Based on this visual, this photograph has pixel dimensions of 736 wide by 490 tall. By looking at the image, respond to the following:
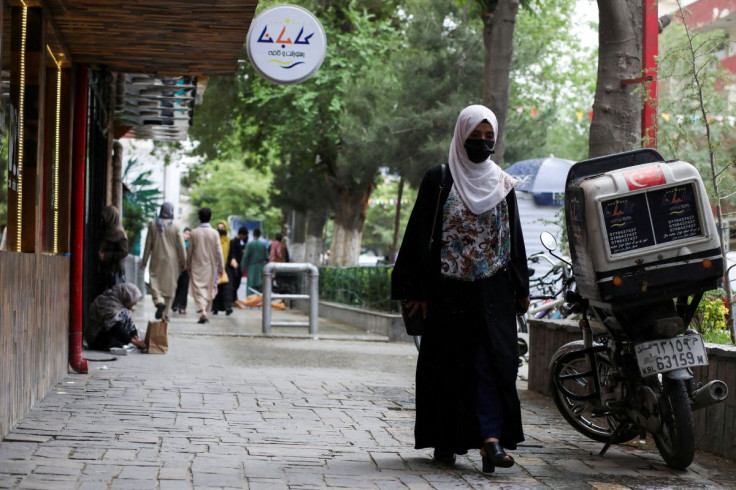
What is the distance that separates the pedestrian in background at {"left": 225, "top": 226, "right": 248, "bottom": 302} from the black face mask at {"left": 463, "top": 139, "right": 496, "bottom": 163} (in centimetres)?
1878

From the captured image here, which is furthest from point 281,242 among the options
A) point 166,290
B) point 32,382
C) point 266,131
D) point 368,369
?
point 32,382

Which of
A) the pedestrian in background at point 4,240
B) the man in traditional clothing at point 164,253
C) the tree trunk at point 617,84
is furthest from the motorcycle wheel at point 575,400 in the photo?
the man in traditional clothing at point 164,253

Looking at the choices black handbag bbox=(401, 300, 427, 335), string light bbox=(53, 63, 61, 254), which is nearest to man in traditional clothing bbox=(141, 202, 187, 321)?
string light bbox=(53, 63, 61, 254)

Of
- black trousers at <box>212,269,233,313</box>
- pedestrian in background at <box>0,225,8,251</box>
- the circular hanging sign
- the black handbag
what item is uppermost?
the circular hanging sign

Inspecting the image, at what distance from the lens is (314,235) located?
116 feet

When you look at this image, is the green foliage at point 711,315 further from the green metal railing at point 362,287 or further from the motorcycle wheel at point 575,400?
the green metal railing at point 362,287

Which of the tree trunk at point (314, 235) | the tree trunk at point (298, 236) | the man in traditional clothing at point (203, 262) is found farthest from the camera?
the tree trunk at point (298, 236)

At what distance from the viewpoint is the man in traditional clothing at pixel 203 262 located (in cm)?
1900

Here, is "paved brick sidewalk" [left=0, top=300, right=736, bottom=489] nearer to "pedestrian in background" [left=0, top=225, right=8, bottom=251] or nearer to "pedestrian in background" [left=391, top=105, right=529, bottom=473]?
"pedestrian in background" [left=391, top=105, right=529, bottom=473]

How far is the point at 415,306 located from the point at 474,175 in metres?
0.77

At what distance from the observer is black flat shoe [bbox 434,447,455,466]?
630cm

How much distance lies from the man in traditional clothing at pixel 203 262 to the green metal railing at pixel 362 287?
276cm

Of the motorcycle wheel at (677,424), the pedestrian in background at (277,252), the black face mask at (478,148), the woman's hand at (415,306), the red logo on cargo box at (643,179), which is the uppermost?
the black face mask at (478,148)

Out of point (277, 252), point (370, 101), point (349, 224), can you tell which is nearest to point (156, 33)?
point (370, 101)
